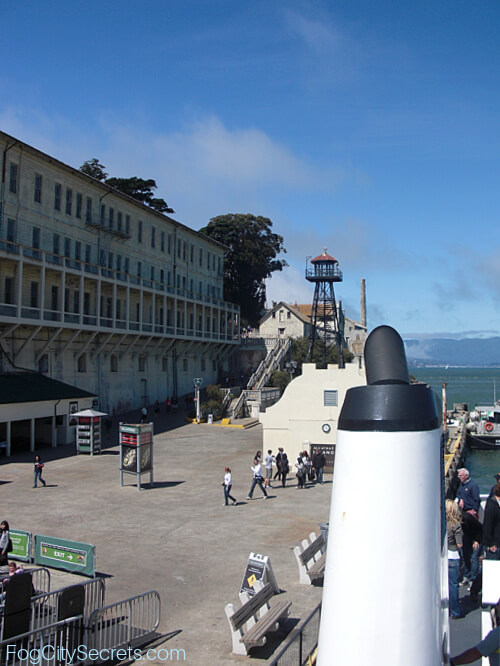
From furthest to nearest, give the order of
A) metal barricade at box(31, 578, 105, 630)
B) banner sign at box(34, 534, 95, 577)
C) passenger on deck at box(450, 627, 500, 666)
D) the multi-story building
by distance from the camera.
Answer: the multi-story building, banner sign at box(34, 534, 95, 577), metal barricade at box(31, 578, 105, 630), passenger on deck at box(450, 627, 500, 666)

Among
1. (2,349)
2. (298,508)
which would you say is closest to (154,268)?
(2,349)

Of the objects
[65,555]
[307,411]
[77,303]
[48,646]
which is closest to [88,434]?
[307,411]

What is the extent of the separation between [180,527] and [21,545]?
15.5 feet

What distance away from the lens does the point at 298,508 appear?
60.6ft

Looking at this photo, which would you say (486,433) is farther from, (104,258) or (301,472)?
(301,472)

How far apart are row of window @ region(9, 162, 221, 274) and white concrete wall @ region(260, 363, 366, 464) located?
2143 cm

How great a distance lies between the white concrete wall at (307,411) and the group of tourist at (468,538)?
13322 mm

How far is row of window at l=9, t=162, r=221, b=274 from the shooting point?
37181 millimetres

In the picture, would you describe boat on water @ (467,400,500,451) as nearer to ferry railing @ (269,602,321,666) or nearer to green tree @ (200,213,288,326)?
green tree @ (200,213,288,326)

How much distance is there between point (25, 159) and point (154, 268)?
18.1 m

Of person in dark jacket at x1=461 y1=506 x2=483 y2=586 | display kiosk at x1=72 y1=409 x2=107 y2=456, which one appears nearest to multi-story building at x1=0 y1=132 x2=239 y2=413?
display kiosk at x1=72 y1=409 x2=107 y2=456

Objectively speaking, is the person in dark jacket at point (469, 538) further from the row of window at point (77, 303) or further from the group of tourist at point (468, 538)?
the row of window at point (77, 303)

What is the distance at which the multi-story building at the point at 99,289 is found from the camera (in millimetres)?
34312

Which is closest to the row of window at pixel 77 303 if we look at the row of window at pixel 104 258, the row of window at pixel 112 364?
the row of window at pixel 104 258
